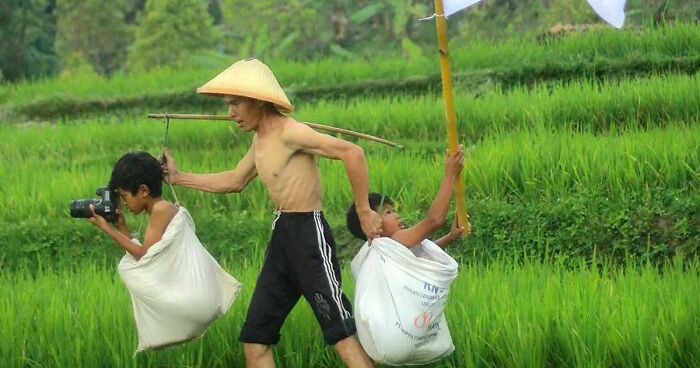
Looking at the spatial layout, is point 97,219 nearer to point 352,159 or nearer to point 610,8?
point 352,159

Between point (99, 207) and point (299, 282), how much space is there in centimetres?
69

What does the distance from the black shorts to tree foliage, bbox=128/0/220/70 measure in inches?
469

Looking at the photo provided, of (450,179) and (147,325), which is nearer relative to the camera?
(450,179)

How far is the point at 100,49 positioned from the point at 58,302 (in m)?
12.6

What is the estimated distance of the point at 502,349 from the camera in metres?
4.95

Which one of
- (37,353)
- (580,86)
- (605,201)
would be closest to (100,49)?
(580,86)

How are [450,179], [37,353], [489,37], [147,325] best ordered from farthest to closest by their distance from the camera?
1. [489,37]
2. [37,353]
3. [147,325]
4. [450,179]

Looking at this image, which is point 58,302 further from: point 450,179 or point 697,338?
point 697,338

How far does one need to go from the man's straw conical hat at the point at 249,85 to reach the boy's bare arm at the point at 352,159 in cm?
14

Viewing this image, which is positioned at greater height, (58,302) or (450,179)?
(450,179)

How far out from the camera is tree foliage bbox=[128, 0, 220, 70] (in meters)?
16.6

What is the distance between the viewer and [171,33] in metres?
16.6

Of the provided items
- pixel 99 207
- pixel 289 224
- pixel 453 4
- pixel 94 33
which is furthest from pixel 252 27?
pixel 453 4

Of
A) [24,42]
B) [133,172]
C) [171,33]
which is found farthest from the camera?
[171,33]
